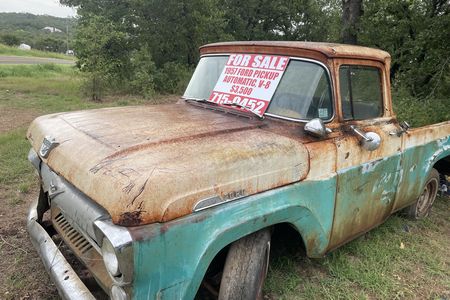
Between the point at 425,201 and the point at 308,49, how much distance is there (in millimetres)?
2893

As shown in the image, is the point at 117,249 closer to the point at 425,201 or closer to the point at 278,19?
the point at 425,201

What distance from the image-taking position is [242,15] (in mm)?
20312

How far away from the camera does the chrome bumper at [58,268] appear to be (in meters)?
2.18

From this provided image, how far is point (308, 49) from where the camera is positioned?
2.98m

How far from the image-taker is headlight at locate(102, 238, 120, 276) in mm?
1853

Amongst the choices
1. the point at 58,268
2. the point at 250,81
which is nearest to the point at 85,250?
the point at 58,268

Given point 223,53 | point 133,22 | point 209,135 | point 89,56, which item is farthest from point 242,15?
point 209,135

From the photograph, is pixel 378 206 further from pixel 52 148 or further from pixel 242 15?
pixel 242 15

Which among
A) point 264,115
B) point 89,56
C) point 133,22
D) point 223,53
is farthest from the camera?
point 133,22

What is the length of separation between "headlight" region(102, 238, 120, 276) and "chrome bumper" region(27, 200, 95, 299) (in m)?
0.40

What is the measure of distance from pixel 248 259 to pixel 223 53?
203cm

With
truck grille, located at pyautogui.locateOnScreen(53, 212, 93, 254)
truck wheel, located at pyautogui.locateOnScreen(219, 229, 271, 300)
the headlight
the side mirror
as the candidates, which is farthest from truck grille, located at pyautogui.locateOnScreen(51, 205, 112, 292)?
the side mirror

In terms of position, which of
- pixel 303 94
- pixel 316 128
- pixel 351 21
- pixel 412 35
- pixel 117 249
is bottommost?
pixel 117 249

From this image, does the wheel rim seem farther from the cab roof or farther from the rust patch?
the rust patch
